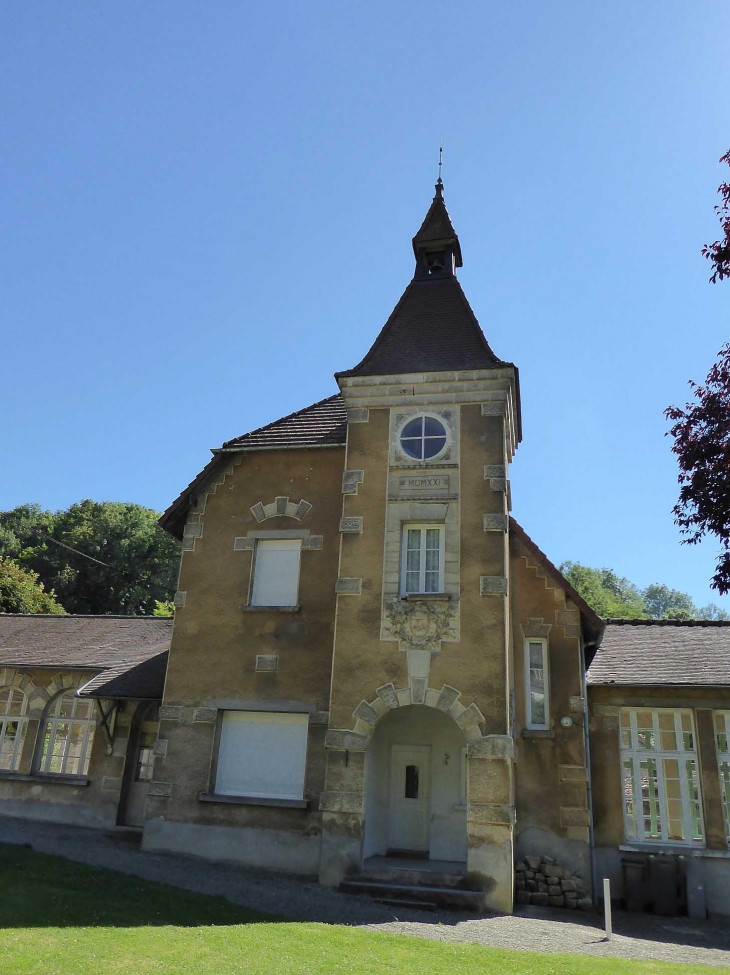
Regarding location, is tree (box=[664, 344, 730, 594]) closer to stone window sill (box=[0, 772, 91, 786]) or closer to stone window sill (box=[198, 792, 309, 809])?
stone window sill (box=[198, 792, 309, 809])

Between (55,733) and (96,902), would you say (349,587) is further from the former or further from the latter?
(55,733)

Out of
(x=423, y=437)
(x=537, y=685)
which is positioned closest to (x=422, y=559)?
(x=423, y=437)

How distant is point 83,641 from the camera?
19.9 meters

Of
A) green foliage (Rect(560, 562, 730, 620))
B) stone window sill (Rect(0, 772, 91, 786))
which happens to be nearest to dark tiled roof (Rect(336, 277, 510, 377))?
stone window sill (Rect(0, 772, 91, 786))

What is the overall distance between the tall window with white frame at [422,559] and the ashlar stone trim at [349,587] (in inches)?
31.9

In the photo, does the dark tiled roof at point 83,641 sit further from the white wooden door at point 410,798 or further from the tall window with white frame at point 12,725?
the white wooden door at point 410,798

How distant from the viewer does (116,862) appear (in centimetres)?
1245

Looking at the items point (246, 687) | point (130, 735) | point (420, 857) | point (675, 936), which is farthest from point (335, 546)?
point (675, 936)

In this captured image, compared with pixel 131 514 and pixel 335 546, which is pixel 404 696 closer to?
pixel 335 546

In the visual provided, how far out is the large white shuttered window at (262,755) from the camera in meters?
13.5

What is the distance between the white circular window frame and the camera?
14.1 metres

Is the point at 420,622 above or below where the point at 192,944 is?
above

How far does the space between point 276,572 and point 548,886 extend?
7465 millimetres

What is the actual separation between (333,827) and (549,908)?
3.80 metres
